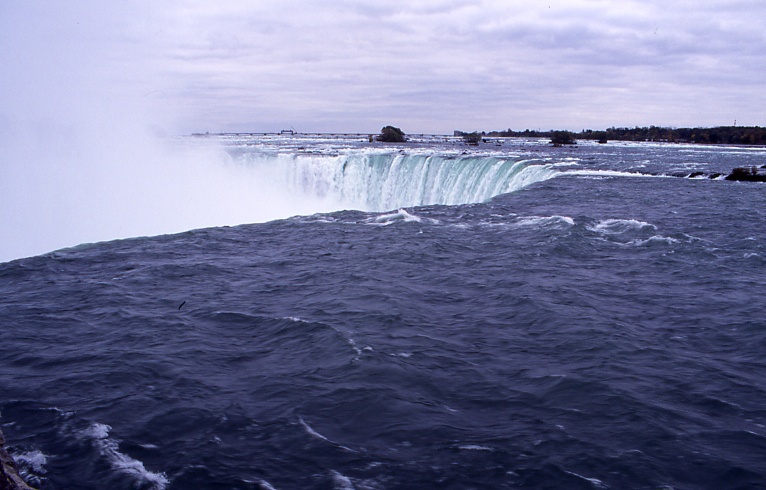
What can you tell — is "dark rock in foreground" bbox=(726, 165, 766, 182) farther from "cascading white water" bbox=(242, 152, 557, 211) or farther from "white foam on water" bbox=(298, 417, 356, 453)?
"white foam on water" bbox=(298, 417, 356, 453)

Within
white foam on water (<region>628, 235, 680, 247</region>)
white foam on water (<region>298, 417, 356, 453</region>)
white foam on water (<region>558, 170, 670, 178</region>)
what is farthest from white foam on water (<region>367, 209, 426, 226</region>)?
white foam on water (<region>558, 170, 670, 178</region>)

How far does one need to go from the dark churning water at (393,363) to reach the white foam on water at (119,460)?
1.0 inches

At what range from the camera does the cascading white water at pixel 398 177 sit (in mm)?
37656

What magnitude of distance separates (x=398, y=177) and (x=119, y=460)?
123ft

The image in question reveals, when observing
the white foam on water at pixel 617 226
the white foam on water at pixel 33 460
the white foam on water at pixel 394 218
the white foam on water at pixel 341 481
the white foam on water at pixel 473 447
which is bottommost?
the white foam on water at pixel 341 481

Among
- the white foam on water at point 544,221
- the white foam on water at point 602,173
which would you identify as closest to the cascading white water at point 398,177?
the white foam on water at point 602,173

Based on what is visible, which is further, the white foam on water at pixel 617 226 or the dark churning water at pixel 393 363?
the white foam on water at pixel 617 226

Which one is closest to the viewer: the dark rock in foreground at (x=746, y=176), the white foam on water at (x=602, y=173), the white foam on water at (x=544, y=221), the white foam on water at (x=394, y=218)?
the white foam on water at (x=544, y=221)

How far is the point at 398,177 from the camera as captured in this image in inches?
1699

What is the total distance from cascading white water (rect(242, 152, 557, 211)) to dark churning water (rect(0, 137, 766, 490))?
60.3ft

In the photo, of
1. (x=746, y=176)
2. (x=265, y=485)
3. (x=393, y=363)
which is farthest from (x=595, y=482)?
(x=746, y=176)

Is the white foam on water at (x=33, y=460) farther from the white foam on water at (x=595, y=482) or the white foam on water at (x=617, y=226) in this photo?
the white foam on water at (x=617, y=226)

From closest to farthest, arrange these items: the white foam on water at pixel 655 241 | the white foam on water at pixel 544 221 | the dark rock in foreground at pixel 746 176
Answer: the white foam on water at pixel 655 241 → the white foam on water at pixel 544 221 → the dark rock in foreground at pixel 746 176

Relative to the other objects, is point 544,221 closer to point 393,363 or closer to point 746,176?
point 393,363
